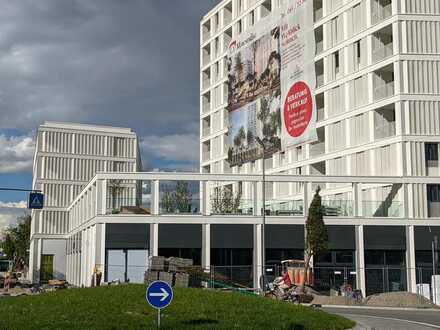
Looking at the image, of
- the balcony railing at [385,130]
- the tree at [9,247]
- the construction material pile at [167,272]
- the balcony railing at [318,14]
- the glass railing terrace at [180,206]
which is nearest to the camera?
the construction material pile at [167,272]

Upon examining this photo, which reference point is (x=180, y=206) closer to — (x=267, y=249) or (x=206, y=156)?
(x=267, y=249)

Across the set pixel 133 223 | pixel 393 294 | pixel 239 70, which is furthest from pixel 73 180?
pixel 393 294

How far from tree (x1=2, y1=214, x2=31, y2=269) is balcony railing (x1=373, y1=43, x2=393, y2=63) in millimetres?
73778

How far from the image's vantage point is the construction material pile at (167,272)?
35938 mm

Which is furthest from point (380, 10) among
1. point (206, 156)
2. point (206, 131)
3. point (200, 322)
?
point (200, 322)

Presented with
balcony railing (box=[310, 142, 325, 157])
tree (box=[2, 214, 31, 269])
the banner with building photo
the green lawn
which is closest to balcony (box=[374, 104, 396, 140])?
the banner with building photo

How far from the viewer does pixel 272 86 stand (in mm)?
55344

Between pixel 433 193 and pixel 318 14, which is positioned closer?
pixel 433 193

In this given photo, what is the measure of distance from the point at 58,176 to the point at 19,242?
2480cm

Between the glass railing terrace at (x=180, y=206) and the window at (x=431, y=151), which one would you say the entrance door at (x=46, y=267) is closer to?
the glass railing terrace at (x=180, y=206)

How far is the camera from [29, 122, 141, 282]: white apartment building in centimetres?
9219

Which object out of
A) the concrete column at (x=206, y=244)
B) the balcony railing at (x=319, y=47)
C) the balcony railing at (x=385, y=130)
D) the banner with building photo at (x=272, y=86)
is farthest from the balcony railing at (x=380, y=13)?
the concrete column at (x=206, y=244)

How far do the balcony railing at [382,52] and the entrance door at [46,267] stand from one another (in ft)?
186

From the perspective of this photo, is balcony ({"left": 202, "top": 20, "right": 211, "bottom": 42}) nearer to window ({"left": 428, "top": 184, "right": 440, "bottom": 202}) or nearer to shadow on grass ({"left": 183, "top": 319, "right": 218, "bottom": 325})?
window ({"left": 428, "top": 184, "right": 440, "bottom": 202})
